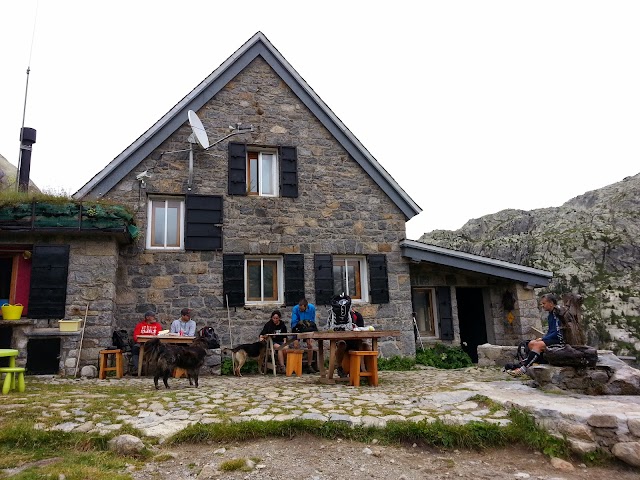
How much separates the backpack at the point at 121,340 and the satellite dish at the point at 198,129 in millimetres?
4328

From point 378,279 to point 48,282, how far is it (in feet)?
23.0

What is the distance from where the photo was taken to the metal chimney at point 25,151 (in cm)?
1063

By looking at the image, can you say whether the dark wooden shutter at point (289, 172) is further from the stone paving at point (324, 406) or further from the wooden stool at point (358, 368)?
the stone paving at point (324, 406)

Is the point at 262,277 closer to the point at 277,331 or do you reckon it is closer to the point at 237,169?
the point at 277,331

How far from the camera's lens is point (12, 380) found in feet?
21.4

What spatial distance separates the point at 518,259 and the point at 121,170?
21.7 metres

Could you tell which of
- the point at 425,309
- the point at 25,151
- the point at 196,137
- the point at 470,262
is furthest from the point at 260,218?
the point at 25,151

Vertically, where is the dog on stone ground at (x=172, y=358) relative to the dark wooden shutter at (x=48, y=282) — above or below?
below

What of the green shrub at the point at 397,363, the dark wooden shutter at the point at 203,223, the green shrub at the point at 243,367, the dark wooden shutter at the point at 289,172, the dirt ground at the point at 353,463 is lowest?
the dirt ground at the point at 353,463

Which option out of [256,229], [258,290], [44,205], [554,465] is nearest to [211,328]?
[258,290]

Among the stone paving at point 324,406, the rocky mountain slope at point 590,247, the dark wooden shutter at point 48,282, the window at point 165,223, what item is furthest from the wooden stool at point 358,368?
the rocky mountain slope at point 590,247

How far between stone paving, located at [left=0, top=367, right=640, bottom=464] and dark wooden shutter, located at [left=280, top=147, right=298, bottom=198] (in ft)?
16.8

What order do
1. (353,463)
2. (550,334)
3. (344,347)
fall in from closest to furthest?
(353,463)
(550,334)
(344,347)

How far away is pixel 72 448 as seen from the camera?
4.00 m
